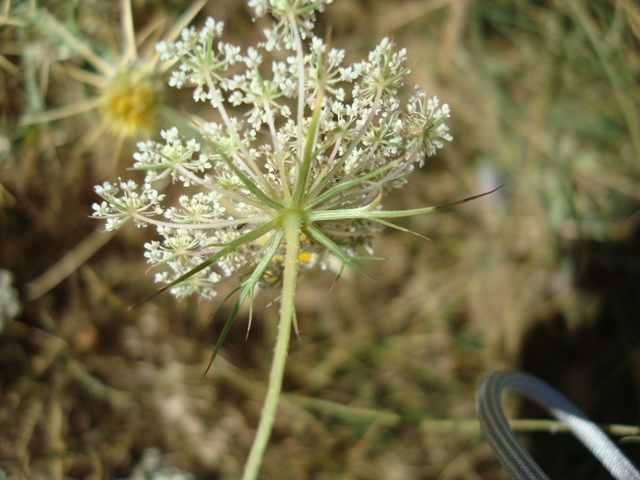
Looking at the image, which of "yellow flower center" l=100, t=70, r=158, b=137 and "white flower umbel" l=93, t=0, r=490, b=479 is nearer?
"white flower umbel" l=93, t=0, r=490, b=479

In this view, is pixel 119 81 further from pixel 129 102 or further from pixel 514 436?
pixel 514 436

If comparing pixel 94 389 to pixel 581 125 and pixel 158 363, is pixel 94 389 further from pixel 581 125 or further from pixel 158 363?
pixel 581 125

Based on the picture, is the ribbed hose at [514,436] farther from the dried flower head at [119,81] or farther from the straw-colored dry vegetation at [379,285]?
the dried flower head at [119,81]

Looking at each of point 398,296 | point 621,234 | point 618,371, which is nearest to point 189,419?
point 398,296

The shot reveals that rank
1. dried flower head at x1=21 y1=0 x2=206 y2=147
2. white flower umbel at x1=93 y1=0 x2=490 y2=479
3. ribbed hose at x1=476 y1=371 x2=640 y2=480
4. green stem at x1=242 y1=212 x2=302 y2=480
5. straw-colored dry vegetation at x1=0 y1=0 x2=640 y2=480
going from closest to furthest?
1. green stem at x1=242 y1=212 x2=302 y2=480
2. white flower umbel at x1=93 y1=0 x2=490 y2=479
3. ribbed hose at x1=476 y1=371 x2=640 y2=480
4. dried flower head at x1=21 y1=0 x2=206 y2=147
5. straw-colored dry vegetation at x1=0 y1=0 x2=640 y2=480

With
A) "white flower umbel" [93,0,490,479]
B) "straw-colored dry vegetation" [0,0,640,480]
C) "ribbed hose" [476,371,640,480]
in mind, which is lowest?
"ribbed hose" [476,371,640,480]

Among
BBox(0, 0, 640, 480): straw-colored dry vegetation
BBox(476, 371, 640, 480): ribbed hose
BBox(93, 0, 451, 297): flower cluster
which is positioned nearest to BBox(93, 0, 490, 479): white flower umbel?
BBox(93, 0, 451, 297): flower cluster

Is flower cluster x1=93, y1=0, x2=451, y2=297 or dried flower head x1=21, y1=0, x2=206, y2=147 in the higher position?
dried flower head x1=21, y1=0, x2=206, y2=147

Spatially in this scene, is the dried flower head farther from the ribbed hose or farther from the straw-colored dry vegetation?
the ribbed hose
